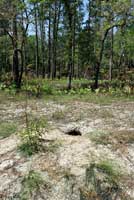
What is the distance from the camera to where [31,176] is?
4.18 meters

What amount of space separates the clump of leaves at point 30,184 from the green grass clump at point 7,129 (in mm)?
1674

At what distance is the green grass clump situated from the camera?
5795 mm

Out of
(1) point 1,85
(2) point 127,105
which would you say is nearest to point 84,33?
(1) point 1,85

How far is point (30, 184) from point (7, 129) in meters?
2.27

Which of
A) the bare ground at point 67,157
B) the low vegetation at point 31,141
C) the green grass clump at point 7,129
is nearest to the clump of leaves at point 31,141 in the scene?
the low vegetation at point 31,141

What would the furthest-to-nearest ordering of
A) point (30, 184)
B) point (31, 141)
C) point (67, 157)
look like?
point (31, 141)
point (67, 157)
point (30, 184)

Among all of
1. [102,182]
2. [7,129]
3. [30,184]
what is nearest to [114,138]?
[102,182]

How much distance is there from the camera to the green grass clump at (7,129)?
5.80 meters

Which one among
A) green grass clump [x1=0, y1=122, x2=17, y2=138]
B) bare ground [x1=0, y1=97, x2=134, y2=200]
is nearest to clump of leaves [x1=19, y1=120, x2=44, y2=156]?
bare ground [x1=0, y1=97, x2=134, y2=200]

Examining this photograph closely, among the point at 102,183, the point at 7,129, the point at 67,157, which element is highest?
the point at 7,129

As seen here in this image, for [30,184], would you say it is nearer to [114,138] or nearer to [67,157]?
[67,157]

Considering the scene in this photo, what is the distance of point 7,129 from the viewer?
6.11 metres

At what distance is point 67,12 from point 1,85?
4.83 metres

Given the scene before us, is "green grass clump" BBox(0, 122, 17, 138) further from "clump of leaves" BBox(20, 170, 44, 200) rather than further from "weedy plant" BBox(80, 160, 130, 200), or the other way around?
"weedy plant" BBox(80, 160, 130, 200)
